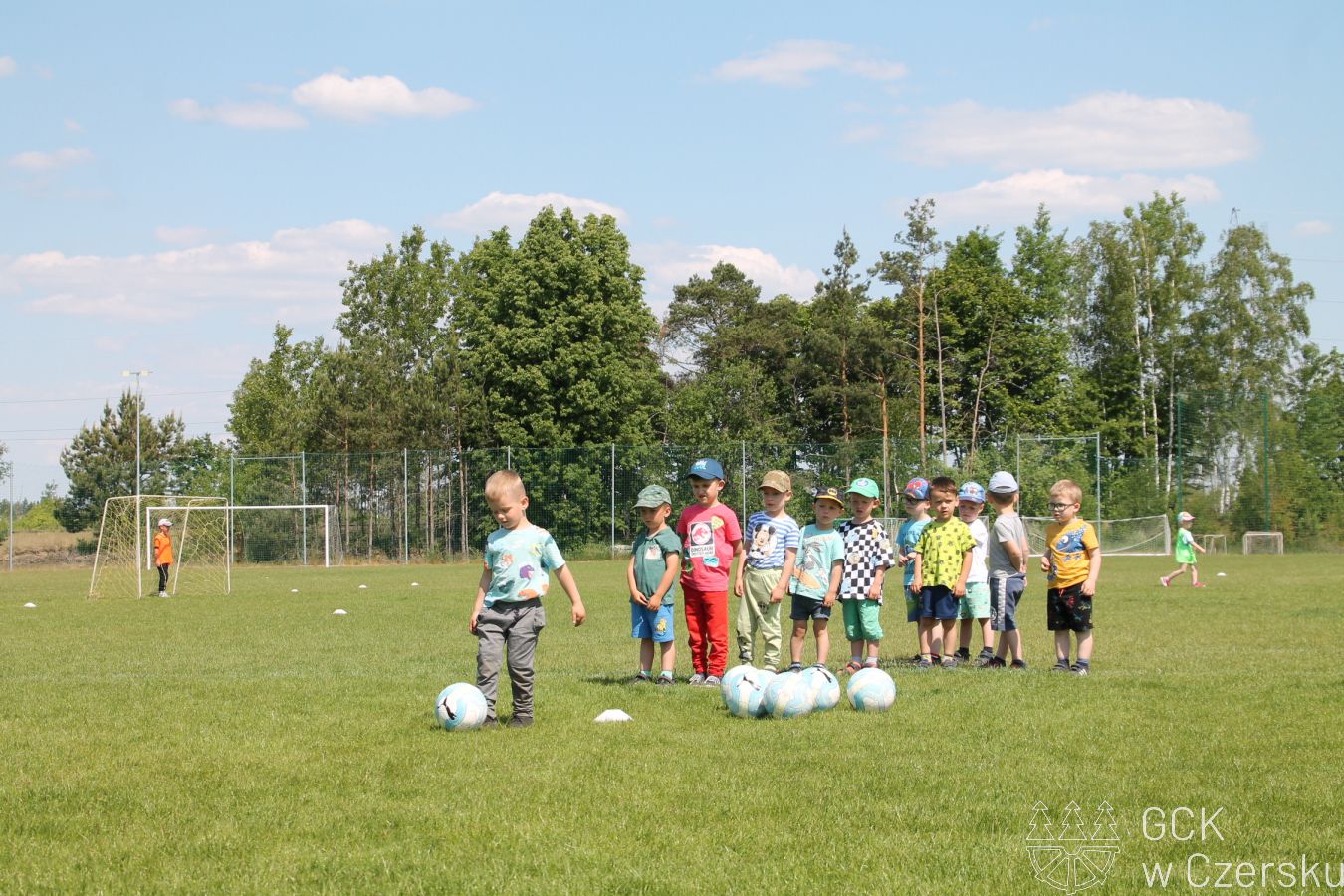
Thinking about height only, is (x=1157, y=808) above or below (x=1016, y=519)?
below

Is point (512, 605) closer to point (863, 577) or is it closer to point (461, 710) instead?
point (461, 710)

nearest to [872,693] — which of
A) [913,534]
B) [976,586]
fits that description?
[976,586]

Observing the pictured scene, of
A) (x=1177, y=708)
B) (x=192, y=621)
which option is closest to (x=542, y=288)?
(x=192, y=621)

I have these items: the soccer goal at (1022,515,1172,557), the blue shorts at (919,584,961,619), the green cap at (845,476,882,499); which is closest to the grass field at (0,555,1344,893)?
the blue shorts at (919,584,961,619)

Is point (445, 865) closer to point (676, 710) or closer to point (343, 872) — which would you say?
point (343, 872)

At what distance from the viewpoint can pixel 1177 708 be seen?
28.7 ft

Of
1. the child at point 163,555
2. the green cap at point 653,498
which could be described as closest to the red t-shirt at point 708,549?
the green cap at point 653,498

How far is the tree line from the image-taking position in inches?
2079

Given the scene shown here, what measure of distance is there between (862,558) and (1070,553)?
1780 mm

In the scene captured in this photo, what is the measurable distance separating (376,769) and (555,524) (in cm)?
3708

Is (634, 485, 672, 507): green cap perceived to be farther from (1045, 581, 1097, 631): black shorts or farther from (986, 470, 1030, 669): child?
(1045, 581, 1097, 631): black shorts

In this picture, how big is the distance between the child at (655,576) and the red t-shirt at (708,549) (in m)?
0.12

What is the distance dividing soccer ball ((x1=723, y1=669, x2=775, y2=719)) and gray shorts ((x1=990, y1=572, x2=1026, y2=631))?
11.7 ft

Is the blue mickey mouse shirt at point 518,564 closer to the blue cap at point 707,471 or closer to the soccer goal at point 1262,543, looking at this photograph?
the blue cap at point 707,471
